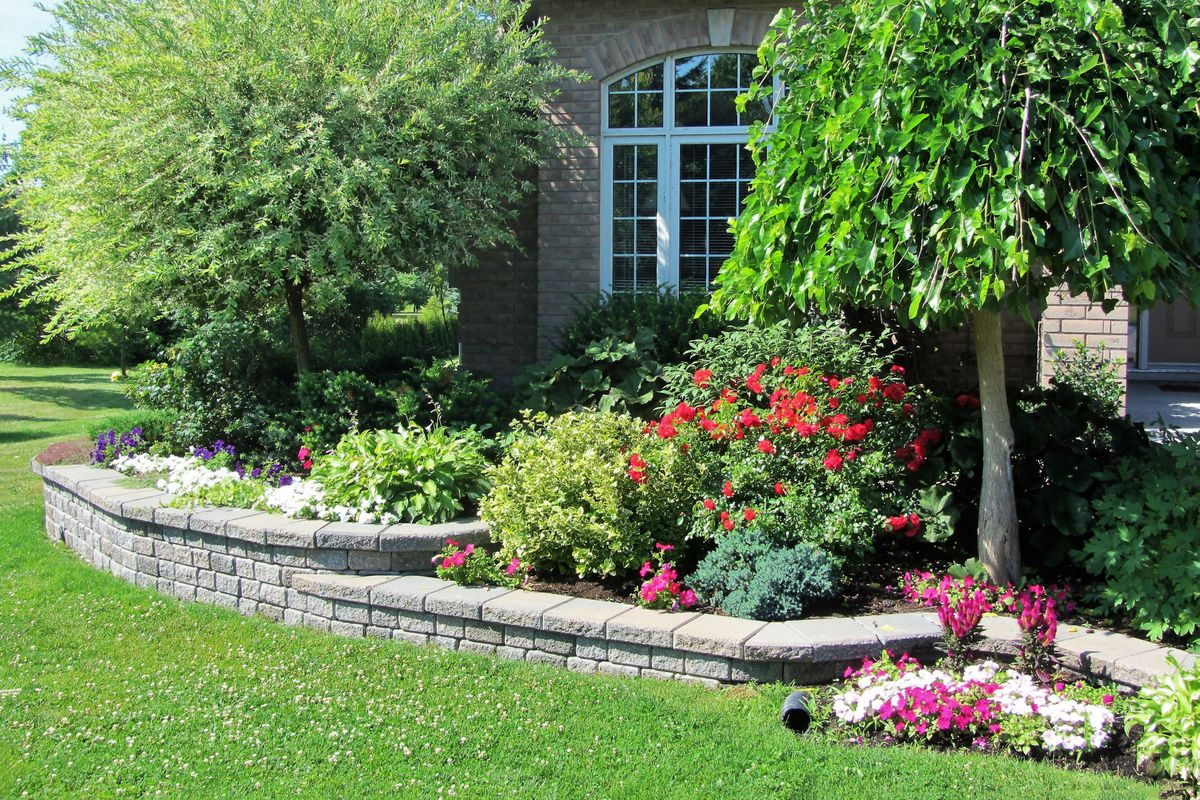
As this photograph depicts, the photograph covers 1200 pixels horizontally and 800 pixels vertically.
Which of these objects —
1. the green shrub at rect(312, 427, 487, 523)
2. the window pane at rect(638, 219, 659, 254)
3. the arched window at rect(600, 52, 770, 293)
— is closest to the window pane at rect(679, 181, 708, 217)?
the arched window at rect(600, 52, 770, 293)

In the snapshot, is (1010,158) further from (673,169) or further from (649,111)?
(649,111)

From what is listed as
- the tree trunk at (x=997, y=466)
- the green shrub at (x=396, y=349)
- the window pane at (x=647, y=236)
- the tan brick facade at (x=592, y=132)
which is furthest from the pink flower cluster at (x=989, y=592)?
the window pane at (x=647, y=236)

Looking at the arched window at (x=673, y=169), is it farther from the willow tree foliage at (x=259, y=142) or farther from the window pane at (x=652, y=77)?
the willow tree foliage at (x=259, y=142)

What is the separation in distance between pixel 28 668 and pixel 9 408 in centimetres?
1273

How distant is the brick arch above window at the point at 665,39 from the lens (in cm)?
768

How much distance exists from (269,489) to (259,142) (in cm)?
217

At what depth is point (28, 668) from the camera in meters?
4.47

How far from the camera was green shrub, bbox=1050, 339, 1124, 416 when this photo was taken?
655cm

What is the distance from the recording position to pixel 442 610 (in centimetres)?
457

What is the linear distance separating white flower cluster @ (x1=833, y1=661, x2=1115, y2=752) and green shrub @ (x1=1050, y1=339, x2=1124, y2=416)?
3.44 metres

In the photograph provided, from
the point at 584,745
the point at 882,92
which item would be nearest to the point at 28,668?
the point at 584,745

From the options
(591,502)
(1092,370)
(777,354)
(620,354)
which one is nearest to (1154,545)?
(777,354)

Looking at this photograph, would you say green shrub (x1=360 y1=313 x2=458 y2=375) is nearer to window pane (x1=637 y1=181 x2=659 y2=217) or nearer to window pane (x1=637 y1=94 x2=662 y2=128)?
window pane (x1=637 y1=181 x2=659 y2=217)

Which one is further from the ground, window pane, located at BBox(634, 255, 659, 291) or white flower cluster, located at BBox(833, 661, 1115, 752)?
window pane, located at BBox(634, 255, 659, 291)
